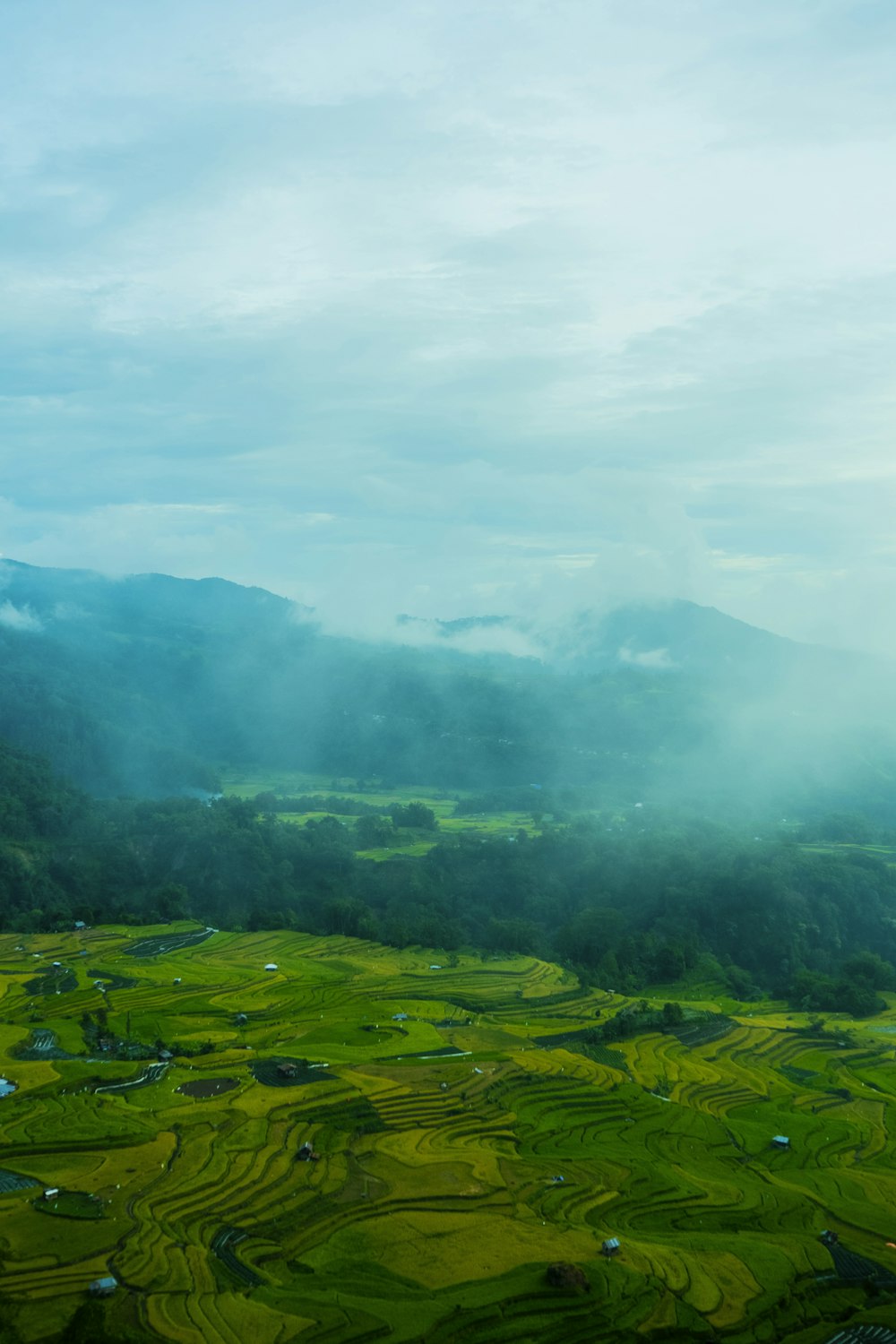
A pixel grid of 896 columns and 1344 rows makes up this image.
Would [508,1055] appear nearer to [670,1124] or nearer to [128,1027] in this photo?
[670,1124]

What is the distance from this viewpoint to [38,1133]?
26.9m

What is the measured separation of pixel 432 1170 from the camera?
25.7m

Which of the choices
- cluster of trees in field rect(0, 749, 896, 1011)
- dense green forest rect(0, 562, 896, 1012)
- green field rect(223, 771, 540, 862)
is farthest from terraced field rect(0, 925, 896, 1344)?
green field rect(223, 771, 540, 862)

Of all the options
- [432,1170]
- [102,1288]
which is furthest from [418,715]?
[102,1288]

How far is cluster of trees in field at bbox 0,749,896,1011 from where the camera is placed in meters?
58.4

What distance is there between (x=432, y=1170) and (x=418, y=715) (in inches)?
4087

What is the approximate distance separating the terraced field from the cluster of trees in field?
13490mm

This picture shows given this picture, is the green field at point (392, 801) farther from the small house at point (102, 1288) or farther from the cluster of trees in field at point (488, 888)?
the small house at point (102, 1288)

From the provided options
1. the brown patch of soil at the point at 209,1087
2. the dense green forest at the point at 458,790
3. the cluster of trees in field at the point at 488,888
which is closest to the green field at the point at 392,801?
the dense green forest at the point at 458,790

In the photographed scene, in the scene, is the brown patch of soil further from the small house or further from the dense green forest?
the dense green forest

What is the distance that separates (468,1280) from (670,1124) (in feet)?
40.6

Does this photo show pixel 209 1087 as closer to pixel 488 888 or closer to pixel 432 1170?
pixel 432 1170

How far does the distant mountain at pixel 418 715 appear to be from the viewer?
111 meters

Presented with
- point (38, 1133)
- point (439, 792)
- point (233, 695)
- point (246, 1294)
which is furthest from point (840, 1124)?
point (233, 695)
